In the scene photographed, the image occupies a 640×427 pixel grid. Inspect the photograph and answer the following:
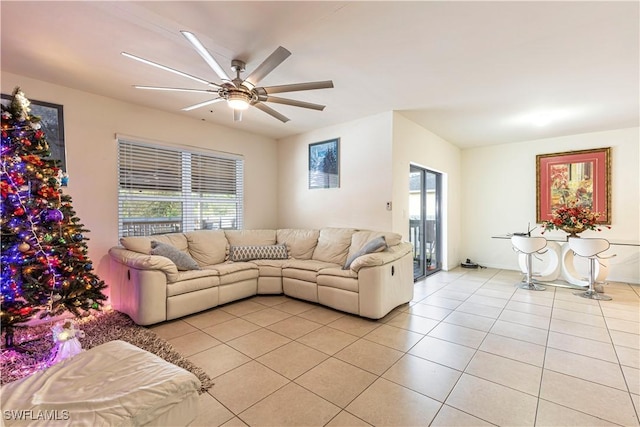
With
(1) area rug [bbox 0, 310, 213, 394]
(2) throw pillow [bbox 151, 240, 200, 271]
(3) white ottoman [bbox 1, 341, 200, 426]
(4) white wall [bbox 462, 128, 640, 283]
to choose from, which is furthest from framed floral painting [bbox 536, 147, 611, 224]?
(3) white ottoman [bbox 1, 341, 200, 426]

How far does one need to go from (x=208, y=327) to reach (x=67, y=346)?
114 centimetres

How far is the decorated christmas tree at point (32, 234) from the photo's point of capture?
7.20ft

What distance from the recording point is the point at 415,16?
2064 mm

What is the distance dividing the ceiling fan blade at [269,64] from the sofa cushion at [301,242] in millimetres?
2681

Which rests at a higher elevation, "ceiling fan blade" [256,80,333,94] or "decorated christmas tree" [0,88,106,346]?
"ceiling fan blade" [256,80,333,94]

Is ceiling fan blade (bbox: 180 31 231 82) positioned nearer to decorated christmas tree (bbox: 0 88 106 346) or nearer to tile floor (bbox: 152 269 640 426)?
decorated christmas tree (bbox: 0 88 106 346)

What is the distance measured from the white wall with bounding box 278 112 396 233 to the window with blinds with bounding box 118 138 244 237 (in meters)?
Answer: 0.94

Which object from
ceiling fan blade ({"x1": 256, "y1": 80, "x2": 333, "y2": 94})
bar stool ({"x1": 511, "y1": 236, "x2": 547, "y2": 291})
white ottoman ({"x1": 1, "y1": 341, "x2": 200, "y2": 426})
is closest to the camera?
white ottoman ({"x1": 1, "y1": 341, "x2": 200, "y2": 426})

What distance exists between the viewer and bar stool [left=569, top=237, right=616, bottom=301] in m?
3.99

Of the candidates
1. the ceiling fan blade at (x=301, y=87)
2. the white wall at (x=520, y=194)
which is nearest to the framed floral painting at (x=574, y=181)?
the white wall at (x=520, y=194)

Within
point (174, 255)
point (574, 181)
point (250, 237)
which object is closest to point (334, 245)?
point (250, 237)

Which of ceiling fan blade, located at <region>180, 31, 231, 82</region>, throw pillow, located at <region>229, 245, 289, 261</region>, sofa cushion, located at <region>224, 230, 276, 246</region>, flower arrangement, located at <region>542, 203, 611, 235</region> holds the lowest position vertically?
throw pillow, located at <region>229, 245, 289, 261</region>

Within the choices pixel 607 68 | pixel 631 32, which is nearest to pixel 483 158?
pixel 607 68

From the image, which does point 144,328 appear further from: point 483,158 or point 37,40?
point 483,158
